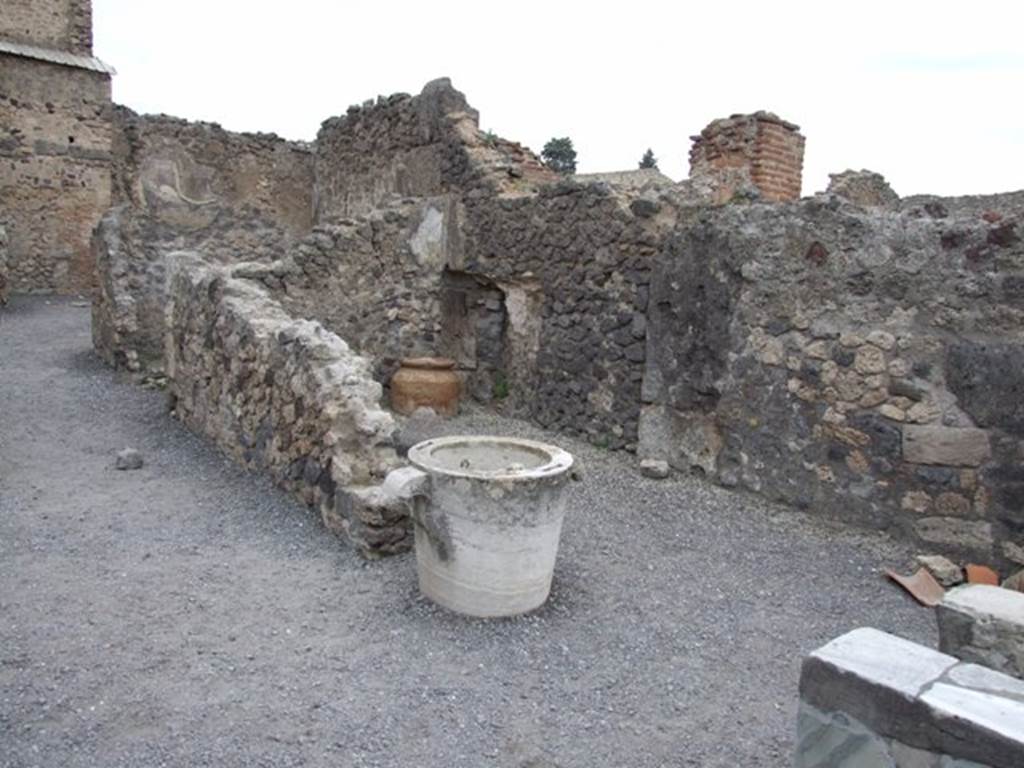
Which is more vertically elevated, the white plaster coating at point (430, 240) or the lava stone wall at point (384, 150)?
the lava stone wall at point (384, 150)

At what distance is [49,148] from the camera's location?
16.4 metres

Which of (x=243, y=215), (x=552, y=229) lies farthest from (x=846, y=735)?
(x=243, y=215)

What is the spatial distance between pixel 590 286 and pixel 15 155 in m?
14.2

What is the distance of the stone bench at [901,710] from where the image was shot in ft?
6.55

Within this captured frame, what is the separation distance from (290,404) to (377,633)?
2217 millimetres

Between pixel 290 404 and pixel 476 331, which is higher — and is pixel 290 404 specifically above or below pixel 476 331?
below

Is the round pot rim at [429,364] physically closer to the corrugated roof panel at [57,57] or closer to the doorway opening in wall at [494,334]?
the doorway opening in wall at [494,334]

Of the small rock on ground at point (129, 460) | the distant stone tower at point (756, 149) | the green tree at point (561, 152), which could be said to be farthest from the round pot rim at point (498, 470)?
the green tree at point (561, 152)

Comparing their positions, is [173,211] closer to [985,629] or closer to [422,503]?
[422,503]

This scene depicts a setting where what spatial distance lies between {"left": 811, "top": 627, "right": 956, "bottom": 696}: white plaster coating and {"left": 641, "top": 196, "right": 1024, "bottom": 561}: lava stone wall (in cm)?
294

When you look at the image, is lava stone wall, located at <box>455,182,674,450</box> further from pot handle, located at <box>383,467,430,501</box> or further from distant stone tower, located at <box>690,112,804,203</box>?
pot handle, located at <box>383,467,430,501</box>

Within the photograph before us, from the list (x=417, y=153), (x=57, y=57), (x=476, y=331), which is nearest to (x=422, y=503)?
(x=476, y=331)

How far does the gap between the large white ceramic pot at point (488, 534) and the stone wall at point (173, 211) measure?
23.0ft

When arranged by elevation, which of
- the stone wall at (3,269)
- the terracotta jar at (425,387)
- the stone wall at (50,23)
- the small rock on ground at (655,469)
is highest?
the stone wall at (50,23)
